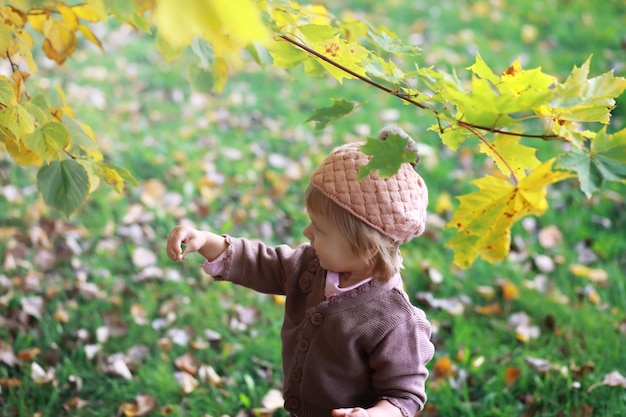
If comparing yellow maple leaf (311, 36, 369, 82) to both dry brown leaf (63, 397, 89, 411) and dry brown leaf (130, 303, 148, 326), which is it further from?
dry brown leaf (130, 303, 148, 326)

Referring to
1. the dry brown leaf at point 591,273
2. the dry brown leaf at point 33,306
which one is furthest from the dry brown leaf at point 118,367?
the dry brown leaf at point 591,273

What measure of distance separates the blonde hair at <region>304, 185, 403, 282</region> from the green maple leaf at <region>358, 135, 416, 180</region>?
0.30 metres

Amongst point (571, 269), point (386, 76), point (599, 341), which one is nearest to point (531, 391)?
point (599, 341)

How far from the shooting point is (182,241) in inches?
69.7

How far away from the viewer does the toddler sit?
1613 millimetres

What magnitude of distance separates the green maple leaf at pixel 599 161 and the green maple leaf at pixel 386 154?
11.1 inches

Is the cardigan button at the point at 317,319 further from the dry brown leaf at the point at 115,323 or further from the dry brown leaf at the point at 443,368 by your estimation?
the dry brown leaf at the point at 115,323

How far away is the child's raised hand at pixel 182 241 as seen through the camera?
1723 millimetres

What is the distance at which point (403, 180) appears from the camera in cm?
162

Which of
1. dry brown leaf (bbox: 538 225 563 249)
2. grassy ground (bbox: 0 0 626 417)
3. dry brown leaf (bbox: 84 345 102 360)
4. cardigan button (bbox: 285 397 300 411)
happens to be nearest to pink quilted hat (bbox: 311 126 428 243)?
cardigan button (bbox: 285 397 300 411)

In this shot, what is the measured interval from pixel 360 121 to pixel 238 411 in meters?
2.46

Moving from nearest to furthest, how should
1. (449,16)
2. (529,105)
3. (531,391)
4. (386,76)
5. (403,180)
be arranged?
1. (529,105)
2. (386,76)
3. (403,180)
4. (531,391)
5. (449,16)

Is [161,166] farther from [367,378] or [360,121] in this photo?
[367,378]

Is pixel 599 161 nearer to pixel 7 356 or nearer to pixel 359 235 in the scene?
pixel 359 235
